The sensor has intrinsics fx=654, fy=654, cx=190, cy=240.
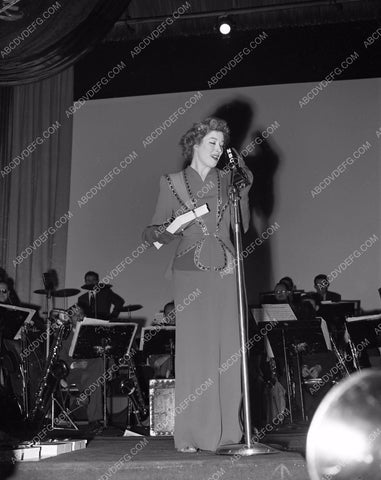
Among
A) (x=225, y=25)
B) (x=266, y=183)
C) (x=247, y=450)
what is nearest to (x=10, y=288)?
(x=266, y=183)

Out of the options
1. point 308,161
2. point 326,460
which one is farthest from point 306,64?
point 326,460

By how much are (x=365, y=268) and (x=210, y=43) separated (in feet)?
12.5

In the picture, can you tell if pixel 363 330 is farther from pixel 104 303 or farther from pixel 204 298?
pixel 104 303

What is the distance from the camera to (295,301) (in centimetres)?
758

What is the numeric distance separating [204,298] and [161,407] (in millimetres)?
2674

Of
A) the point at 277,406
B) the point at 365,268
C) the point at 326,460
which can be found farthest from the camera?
the point at 365,268

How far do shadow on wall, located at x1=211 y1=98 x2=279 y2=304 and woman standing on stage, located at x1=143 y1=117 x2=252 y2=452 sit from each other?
550cm

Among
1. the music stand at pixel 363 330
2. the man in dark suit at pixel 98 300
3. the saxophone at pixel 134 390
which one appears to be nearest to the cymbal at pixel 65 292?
the man in dark suit at pixel 98 300

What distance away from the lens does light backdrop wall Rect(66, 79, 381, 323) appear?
28.5ft

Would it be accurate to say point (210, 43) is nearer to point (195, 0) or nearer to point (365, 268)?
point (195, 0)

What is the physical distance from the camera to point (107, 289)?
882cm

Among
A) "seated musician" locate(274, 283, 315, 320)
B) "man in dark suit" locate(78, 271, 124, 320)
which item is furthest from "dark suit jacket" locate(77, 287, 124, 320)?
"seated musician" locate(274, 283, 315, 320)

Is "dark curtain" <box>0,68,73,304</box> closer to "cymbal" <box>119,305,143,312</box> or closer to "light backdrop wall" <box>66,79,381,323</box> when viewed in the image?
"light backdrop wall" <box>66,79,381,323</box>

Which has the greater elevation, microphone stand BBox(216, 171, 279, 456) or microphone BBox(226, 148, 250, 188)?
microphone BBox(226, 148, 250, 188)
